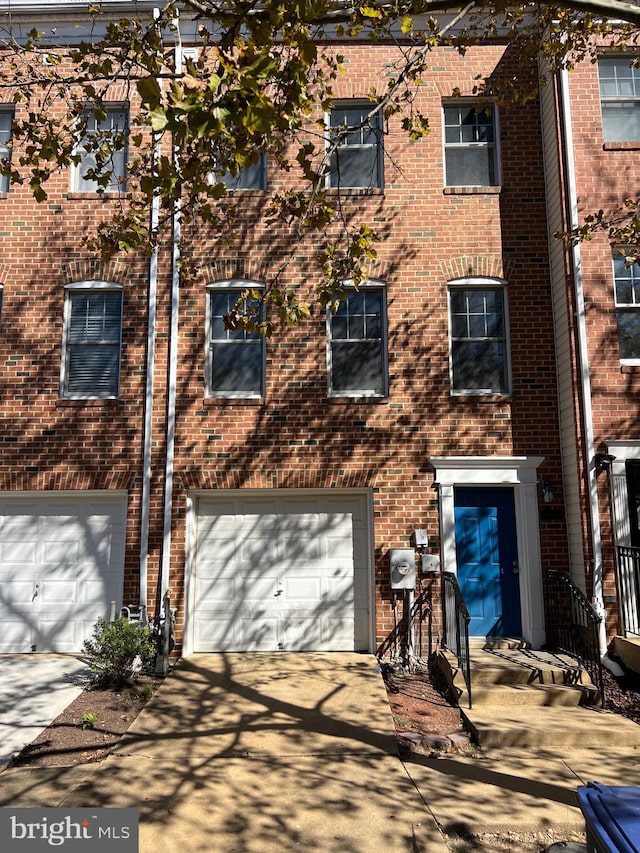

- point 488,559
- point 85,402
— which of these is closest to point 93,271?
point 85,402

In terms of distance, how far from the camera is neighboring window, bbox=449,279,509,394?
30.5ft

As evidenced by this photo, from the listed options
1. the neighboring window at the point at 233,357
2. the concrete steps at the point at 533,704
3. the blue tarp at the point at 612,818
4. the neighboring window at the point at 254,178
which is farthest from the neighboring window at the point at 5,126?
the blue tarp at the point at 612,818

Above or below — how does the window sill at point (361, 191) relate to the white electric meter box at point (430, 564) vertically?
above

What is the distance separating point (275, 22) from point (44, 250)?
261 inches

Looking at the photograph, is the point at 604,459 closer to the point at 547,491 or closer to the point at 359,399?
the point at 547,491

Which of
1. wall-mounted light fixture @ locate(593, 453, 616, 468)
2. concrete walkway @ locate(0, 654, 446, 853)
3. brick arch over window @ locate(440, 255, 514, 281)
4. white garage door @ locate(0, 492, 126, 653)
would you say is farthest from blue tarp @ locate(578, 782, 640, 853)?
brick arch over window @ locate(440, 255, 514, 281)

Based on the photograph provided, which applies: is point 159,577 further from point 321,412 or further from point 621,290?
point 621,290

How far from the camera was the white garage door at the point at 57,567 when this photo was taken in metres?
8.93

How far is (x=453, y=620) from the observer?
8.41 m

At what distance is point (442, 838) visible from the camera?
4.52 meters

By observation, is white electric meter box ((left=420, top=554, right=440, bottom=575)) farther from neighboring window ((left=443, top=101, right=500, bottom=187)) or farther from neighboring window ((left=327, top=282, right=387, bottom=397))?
neighboring window ((left=443, top=101, right=500, bottom=187))

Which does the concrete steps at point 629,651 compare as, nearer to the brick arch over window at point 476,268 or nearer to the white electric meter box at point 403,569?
the white electric meter box at point 403,569

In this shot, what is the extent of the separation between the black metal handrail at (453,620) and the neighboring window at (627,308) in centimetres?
399

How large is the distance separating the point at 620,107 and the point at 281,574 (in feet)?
28.0
